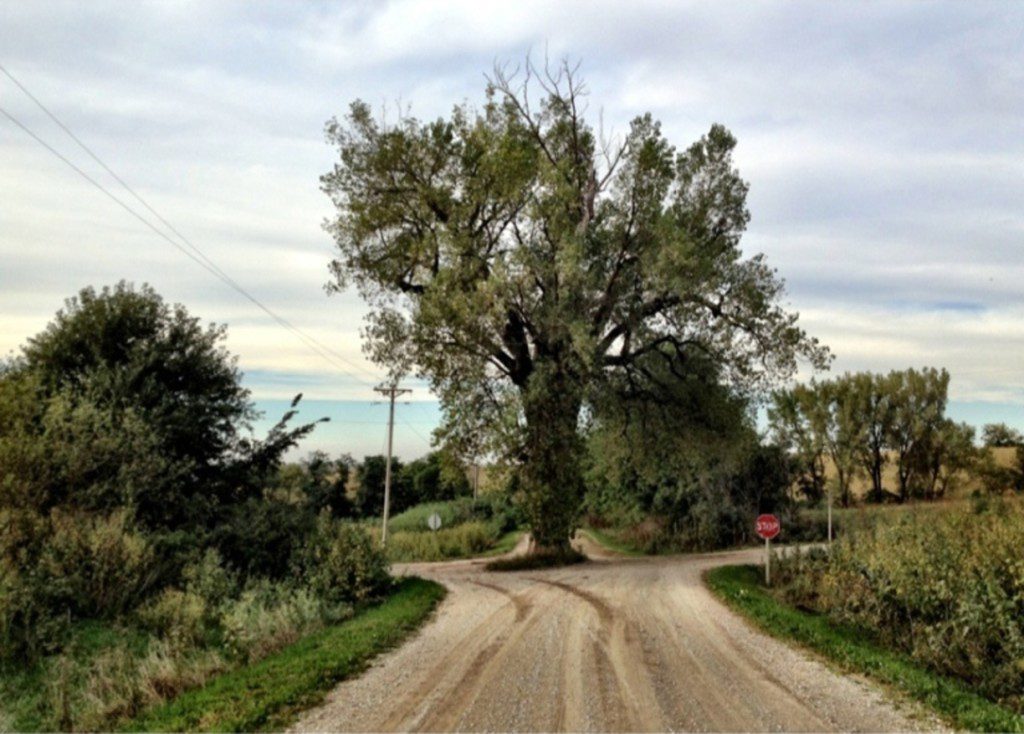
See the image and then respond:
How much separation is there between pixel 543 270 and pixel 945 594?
1514cm

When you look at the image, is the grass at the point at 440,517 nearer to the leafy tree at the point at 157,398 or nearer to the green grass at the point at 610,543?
the green grass at the point at 610,543

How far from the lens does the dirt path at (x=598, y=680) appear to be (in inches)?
357

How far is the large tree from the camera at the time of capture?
82.1 feet

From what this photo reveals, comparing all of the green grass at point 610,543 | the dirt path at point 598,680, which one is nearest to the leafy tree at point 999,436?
the green grass at point 610,543

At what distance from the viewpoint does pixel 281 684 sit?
10.3 m

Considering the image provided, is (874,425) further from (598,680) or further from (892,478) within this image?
(598,680)

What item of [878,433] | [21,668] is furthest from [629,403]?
[878,433]

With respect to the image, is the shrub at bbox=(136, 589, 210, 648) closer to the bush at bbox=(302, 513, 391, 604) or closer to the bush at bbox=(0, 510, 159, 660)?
the bush at bbox=(0, 510, 159, 660)

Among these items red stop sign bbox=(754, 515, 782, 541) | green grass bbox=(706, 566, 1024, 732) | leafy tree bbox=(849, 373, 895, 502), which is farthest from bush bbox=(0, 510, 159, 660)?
leafy tree bbox=(849, 373, 895, 502)

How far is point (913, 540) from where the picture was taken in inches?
621

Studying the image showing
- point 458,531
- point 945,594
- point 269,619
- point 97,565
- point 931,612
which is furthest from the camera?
point 458,531

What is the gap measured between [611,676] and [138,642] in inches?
377

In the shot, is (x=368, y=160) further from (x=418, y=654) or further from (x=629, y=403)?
(x=418, y=654)

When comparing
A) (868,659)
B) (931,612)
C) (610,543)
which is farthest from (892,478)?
(868,659)
